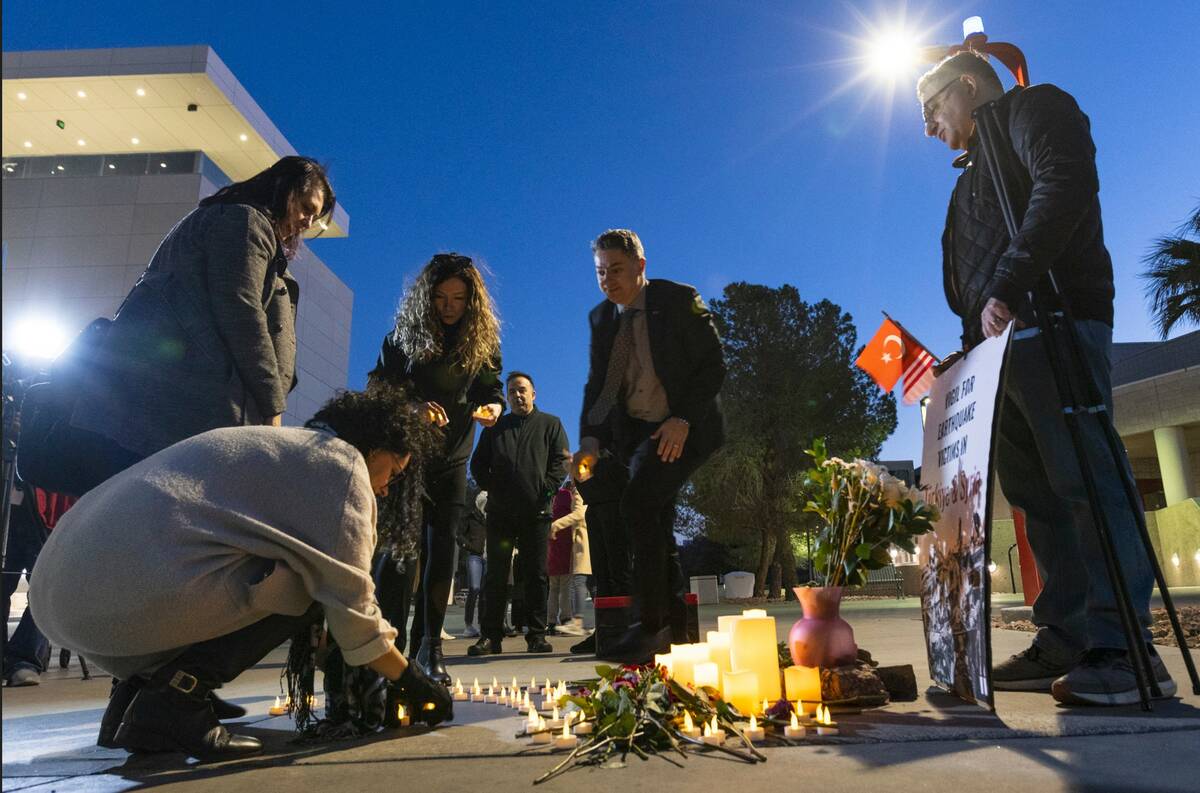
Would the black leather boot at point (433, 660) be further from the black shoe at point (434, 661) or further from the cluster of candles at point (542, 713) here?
the cluster of candles at point (542, 713)

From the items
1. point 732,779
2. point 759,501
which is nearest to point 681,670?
point 732,779

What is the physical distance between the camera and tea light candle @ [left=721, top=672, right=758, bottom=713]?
80.7 inches

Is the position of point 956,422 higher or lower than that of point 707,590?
higher

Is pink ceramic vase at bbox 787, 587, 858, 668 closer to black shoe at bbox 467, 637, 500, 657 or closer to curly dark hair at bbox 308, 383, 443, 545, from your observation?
curly dark hair at bbox 308, 383, 443, 545

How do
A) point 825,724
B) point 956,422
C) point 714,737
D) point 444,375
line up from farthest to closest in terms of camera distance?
1. point 444,375
2. point 956,422
3. point 825,724
4. point 714,737

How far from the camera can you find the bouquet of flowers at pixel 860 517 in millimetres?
2447

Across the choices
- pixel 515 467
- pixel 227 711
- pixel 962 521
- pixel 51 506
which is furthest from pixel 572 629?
pixel 962 521

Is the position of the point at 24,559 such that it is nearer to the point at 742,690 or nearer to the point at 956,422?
the point at 742,690

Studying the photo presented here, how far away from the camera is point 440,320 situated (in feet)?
11.5

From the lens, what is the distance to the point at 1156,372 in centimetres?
2300

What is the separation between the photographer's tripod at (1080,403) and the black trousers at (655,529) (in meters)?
1.36

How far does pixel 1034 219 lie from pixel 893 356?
10260mm

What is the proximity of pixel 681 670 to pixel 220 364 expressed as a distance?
162 cm

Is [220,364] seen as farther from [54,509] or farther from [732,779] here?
[54,509]
